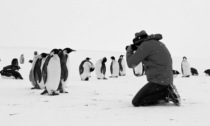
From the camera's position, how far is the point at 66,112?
14.4ft

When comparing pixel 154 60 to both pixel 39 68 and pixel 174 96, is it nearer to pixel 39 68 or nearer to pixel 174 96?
pixel 174 96

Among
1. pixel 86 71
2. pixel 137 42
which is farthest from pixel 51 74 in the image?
pixel 86 71

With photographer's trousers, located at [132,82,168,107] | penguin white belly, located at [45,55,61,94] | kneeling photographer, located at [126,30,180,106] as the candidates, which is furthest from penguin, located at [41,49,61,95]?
photographer's trousers, located at [132,82,168,107]

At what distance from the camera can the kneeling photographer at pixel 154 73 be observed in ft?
16.1

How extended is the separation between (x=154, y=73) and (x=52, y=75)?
302 centimetres

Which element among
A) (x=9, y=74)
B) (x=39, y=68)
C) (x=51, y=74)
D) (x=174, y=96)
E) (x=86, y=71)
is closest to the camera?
(x=174, y=96)

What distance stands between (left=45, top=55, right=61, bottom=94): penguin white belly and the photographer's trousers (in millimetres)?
2796

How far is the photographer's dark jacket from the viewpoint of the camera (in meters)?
4.95

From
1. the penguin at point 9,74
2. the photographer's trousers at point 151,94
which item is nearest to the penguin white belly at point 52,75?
the photographer's trousers at point 151,94

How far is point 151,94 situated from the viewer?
4898 millimetres

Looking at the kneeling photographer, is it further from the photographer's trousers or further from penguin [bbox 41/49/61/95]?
penguin [bbox 41/49/61/95]

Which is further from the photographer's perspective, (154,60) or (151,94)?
(154,60)

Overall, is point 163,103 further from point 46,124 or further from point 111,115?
point 46,124

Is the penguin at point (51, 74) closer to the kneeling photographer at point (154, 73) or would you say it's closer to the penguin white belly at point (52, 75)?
the penguin white belly at point (52, 75)
